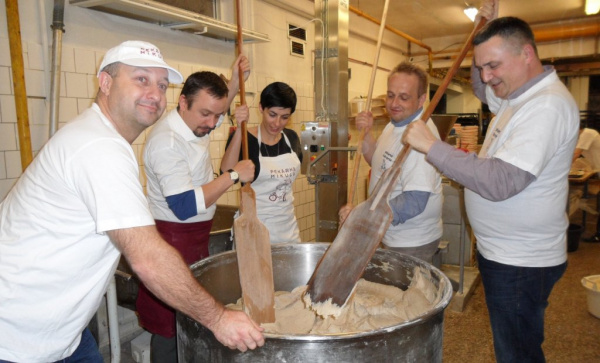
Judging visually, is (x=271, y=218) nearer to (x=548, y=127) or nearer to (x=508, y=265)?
(x=508, y=265)

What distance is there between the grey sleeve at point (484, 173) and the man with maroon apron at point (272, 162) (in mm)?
982

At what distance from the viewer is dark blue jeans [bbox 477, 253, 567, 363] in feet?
5.27

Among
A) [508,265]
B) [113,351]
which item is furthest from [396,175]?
[113,351]

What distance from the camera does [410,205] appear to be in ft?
6.32

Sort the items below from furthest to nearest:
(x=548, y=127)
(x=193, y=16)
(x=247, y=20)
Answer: (x=247, y=20), (x=193, y=16), (x=548, y=127)

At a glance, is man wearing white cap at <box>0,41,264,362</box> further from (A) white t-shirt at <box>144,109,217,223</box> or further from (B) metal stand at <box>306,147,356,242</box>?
(B) metal stand at <box>306,147,356,242</box>

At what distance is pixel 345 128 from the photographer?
3.42m

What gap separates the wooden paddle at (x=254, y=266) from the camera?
1.62 meters

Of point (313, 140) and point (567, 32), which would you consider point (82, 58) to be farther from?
point (567, 32)

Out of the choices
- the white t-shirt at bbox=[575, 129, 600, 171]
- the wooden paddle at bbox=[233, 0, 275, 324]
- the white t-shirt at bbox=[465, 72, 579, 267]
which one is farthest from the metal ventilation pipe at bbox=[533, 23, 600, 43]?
the wooden paddle at bbox=[233, 0, 275, 324]

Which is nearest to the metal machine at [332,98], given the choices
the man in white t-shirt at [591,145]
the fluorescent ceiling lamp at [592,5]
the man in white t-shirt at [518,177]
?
the man in white t-shirt at [518,177]

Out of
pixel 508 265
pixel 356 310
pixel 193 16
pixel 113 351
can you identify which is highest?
pixel 193 16

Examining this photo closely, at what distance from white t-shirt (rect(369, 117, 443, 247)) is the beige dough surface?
368 mm

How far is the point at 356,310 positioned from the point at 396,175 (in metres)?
0.55
